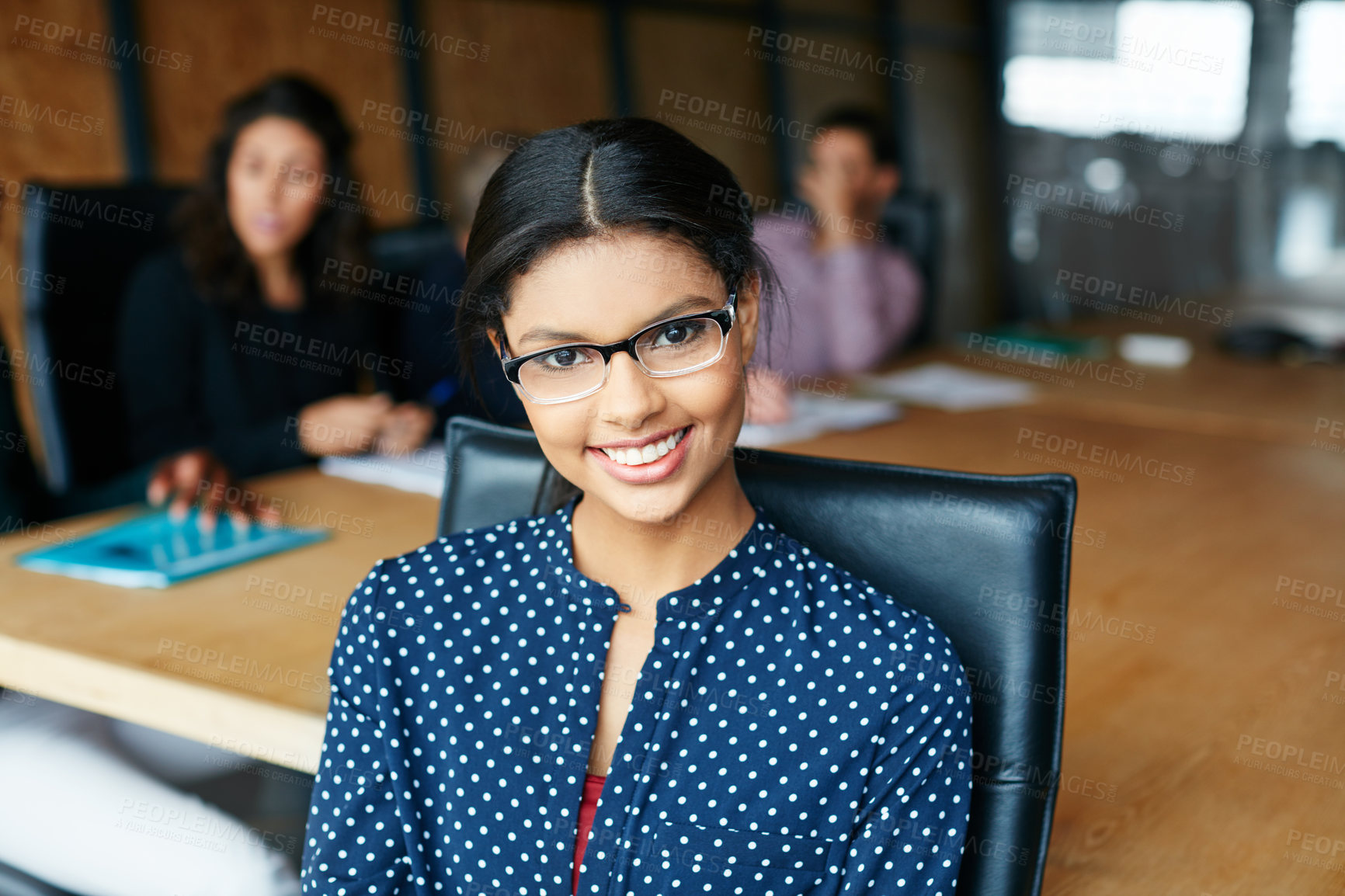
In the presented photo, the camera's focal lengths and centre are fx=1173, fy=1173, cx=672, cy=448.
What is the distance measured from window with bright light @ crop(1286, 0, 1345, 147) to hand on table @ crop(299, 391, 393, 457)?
6282mm

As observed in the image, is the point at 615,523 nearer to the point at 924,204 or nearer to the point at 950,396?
the point at 950,396

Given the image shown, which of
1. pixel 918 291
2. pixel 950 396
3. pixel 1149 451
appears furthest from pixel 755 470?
pixel 918 291

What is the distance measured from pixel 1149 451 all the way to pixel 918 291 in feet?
3.75

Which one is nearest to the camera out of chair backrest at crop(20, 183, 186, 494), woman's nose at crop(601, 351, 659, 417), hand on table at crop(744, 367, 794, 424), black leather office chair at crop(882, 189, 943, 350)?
woman's nose at crop(601, 351, 659, 417)

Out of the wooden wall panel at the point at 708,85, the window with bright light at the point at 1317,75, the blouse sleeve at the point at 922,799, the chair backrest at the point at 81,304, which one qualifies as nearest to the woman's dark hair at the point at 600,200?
the blouse sleeve at the point at 922,799

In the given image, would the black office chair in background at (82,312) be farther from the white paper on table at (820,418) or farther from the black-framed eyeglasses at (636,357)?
the black-framed eyeglasses at (636,357)

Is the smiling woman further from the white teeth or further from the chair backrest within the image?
the chair backrest

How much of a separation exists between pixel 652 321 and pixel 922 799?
430 mm

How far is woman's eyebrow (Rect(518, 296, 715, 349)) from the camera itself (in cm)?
90

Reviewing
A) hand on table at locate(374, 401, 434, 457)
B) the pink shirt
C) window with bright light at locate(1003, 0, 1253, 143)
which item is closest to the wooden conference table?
hand on table at locate(374, 401, 434, 457)

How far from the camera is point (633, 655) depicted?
3.28 ft

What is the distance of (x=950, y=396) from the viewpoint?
2.55 m

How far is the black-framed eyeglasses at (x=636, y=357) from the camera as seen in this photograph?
0.91 meters

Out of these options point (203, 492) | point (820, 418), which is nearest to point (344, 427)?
point (203, 492)
